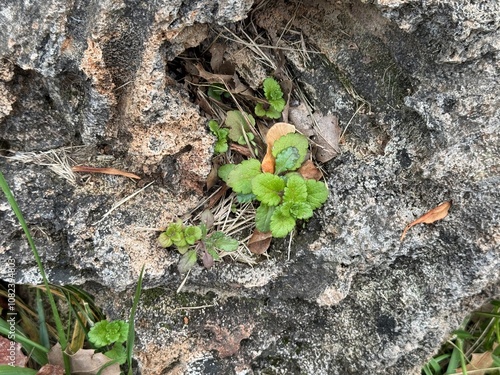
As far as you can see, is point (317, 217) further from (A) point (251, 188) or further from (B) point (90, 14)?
(B) point (90, 14)

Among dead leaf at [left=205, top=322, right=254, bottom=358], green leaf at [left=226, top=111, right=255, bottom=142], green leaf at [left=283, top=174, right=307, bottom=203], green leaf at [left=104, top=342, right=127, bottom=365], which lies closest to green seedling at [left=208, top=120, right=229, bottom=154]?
green leaf at [left=226, top=111, right=255, bottom=142]

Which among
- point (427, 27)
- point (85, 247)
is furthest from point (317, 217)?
point (85, 247)

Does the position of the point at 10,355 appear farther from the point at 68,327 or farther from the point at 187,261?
the point at 187,261

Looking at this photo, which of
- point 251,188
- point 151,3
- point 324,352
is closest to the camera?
point 151,3

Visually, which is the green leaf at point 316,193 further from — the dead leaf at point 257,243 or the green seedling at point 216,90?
the green seedling at point 216,90

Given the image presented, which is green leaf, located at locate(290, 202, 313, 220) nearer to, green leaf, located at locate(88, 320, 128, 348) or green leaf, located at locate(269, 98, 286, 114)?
green leaf, located at locate(269, 98, 286, 114)

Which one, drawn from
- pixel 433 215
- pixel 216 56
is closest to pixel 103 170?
pixel 216 56
